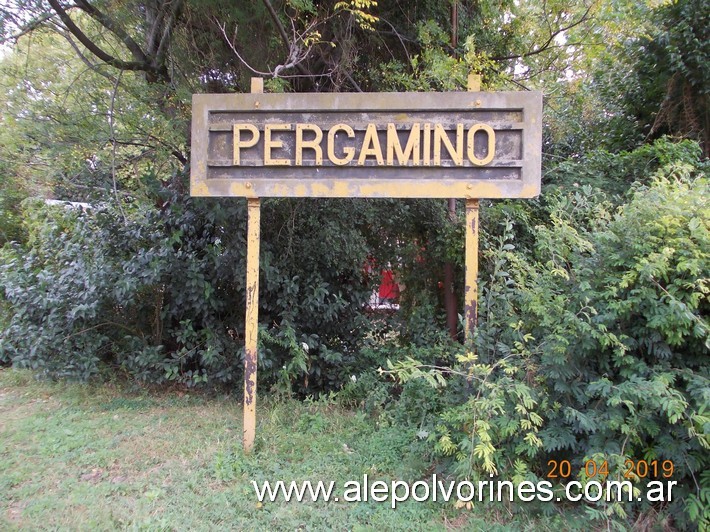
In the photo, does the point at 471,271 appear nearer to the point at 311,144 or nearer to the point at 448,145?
the point at 448,145

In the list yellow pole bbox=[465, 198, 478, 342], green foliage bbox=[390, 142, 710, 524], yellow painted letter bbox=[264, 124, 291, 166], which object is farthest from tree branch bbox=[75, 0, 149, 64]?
green foliage bbox=[390, 142, 710, 524]

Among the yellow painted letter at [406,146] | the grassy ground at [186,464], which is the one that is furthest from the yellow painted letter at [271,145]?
the grassy ground at [186,464]

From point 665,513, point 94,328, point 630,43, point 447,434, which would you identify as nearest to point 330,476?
point 447,434

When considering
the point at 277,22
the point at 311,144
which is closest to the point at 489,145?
the point at 311,144

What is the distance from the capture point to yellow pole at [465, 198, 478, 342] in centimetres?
359

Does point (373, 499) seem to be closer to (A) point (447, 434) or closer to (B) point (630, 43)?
(A) point (447, 434)

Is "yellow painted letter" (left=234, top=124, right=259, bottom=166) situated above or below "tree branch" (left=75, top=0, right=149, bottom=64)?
below

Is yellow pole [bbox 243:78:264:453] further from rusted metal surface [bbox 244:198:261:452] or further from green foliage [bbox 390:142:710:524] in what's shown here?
green foliage [bbox 390:142:710:524]

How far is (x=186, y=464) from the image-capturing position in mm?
3621

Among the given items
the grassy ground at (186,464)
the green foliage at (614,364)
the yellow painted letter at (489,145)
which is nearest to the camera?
the green foliage at (614,364)

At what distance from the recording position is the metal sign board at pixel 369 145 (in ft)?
11.7

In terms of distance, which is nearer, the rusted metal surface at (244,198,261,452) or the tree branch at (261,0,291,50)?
the rusted metal surface at (244,198,261,452)

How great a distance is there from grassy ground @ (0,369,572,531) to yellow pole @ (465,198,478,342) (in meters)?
1.07
